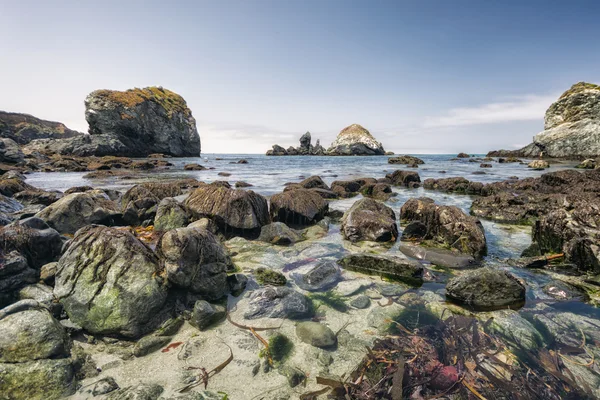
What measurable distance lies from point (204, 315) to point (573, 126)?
65.2m

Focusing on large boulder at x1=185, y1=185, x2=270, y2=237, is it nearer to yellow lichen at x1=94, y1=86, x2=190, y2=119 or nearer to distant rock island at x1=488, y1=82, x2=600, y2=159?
Result: distant rock island at x1=488, y1=82, x2=600, y2=159

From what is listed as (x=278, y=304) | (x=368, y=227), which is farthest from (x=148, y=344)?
(x=368, y=227)

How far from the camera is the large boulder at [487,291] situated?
4094 millimetres

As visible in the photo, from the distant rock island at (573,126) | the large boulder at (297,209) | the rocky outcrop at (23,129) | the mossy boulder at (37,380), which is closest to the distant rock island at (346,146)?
the distant rock island at (573,126)

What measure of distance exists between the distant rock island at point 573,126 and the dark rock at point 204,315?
61.2 m

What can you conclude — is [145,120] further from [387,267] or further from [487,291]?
[487,291]

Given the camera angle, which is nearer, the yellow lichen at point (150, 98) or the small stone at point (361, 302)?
the small stone at point (361, 302)

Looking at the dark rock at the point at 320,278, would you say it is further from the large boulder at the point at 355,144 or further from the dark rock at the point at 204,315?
the large boulder at the point at 355,144

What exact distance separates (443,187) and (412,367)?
1673 centimetres

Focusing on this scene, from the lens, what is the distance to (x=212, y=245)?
4.43m

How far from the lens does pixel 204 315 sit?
359 cm

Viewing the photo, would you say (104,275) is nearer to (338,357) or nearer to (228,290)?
(228,290)

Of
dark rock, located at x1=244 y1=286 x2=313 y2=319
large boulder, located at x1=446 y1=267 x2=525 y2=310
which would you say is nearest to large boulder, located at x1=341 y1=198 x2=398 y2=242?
large boulder, located at x1=446 y1=267 x2=525 y2=310

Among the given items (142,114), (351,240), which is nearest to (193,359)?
(351,240)
